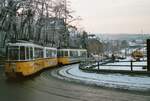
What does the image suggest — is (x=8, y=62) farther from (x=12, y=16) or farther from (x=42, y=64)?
(x=12, y=16)

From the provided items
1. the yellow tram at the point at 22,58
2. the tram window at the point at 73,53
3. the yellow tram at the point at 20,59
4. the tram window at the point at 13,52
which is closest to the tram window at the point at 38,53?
the yellow tram at the point at 22,58

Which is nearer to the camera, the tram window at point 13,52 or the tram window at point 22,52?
the tram window at point 13,52

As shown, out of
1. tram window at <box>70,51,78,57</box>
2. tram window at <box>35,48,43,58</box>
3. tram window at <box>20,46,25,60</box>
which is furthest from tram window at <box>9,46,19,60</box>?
tram window at <box>70,51,78,57</box>

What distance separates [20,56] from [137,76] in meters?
8.99

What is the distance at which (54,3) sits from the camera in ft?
202

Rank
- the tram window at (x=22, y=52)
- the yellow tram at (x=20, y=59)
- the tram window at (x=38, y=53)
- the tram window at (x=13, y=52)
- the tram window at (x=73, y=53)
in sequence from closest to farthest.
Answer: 1. the yellow tram at (x=20, y=59)
2. the tram window at (x=13, y=52)
3. the tram window at (x=22, y=52)
4. the tram window at (x=38, y=53)
5. the tram window at (x=73, y=53)

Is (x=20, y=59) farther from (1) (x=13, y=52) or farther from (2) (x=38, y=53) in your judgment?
(2) (x=38, y=53)

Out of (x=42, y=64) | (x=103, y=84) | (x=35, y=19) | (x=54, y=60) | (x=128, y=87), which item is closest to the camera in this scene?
(x=128, y=87)

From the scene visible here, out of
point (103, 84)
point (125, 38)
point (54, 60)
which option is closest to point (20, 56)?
point (103, 84)

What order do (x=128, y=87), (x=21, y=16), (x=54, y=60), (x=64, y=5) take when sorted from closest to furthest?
(x=128, y=87), (x=54, y=60), (x=21, y=16), (x=64, y=5)

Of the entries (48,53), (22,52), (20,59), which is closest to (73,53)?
(48,53)

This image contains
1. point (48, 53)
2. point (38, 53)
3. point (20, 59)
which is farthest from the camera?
point (48, 53)

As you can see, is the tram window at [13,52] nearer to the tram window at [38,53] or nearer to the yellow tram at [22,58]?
the yellow tram at [22,58]

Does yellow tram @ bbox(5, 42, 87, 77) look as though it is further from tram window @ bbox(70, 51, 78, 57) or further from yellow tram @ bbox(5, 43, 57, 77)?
tram window @ bbox(70, 51, 78, 57)
